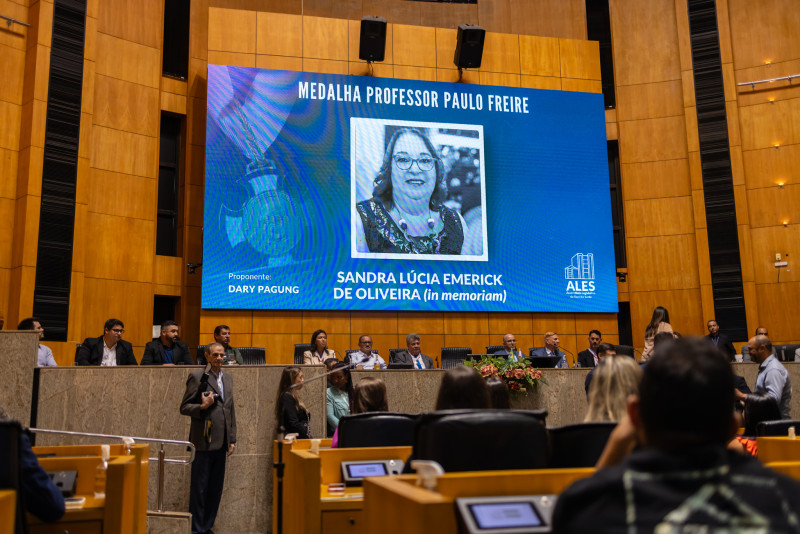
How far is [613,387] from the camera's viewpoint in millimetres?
2656

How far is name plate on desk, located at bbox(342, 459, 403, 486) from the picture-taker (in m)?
3.38

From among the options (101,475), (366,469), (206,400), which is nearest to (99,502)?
(101,475)

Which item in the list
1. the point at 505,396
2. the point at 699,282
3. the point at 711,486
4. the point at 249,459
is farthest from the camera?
the point at 699,282

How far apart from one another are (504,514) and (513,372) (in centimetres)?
543

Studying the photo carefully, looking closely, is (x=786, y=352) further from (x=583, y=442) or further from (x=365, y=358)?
(x=583, y=442)

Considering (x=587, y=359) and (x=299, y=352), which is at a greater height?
(x=299, y=352)

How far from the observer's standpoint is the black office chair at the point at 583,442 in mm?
2471

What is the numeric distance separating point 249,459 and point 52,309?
4.63m

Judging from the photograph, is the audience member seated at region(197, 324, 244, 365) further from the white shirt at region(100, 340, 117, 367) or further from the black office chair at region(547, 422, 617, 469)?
the black office chair at region(547, 422, 617, 469)

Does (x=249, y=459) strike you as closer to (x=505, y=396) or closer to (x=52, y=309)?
(x=505, y=396)

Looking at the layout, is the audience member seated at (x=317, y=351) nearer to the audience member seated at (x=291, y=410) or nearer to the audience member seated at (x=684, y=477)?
the audience member seated at (x=291, y=410)

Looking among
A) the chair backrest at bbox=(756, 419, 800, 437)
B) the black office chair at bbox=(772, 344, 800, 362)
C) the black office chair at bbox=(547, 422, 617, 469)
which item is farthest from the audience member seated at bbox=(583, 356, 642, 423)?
the black office chair at bbox=(772, 344, 800, 362)

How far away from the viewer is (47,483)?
2490mm

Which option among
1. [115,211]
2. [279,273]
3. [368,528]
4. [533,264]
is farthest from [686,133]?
[368,528]
